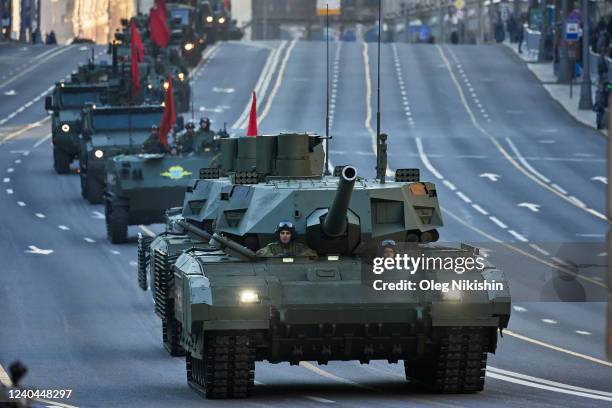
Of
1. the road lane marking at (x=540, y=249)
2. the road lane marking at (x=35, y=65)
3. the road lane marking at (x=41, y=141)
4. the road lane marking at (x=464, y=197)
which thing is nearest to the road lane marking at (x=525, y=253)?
the road lane marking at (x=540, y=249)

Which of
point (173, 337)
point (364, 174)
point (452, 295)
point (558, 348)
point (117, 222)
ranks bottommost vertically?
point (364, 174)

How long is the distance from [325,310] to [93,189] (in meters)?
29.1

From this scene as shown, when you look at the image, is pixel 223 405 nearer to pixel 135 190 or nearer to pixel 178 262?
pixel 178 262

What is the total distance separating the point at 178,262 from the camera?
2162cm

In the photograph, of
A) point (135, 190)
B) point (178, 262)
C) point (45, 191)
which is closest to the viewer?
point (178, 262)

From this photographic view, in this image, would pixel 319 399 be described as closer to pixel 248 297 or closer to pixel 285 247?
pixel 248 297

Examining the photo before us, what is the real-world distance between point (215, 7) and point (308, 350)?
85535 millimetres

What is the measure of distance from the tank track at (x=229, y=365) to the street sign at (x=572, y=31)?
175ft

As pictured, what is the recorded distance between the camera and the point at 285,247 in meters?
20.9

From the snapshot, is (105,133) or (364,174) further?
(364,174)

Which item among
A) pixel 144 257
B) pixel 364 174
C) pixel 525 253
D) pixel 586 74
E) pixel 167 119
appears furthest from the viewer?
pixel 586 74

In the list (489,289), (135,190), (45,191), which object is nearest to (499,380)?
(489,289)

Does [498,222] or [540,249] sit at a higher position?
[540,249]

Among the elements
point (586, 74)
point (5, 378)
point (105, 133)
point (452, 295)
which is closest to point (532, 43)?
point (586, 74)
